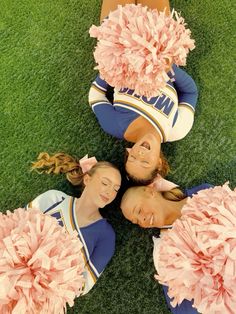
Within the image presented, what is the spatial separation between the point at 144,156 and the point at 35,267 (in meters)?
0.43

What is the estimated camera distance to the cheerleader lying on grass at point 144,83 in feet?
2.88

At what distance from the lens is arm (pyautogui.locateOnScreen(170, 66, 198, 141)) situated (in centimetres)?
116

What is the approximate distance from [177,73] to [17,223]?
2.04ft

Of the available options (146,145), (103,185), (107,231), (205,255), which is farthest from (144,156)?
(205,255)

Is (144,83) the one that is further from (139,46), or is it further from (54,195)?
(54,195)

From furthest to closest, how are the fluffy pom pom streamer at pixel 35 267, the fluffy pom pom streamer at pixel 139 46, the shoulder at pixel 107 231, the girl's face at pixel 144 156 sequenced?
the shoulder at pixel 107 231 < the girl's face at pixel 144 156 < the fluffy pom pom streamer at pixel 139 46 < the fluffy pom pom streamer at pixel 35 267

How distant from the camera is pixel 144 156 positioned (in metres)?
1.05

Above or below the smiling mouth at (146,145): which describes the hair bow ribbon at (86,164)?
below

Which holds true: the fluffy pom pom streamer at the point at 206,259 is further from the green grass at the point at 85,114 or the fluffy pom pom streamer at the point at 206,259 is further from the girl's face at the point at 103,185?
the green grass at the point at 85,114

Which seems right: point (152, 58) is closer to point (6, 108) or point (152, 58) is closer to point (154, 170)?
point (154, 170)

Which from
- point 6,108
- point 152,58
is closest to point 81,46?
point 6,108

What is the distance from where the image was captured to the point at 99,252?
114 centimetres

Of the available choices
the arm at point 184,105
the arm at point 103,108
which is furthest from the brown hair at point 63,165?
the arm at point 184,105

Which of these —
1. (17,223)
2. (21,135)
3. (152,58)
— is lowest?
(21,135)
